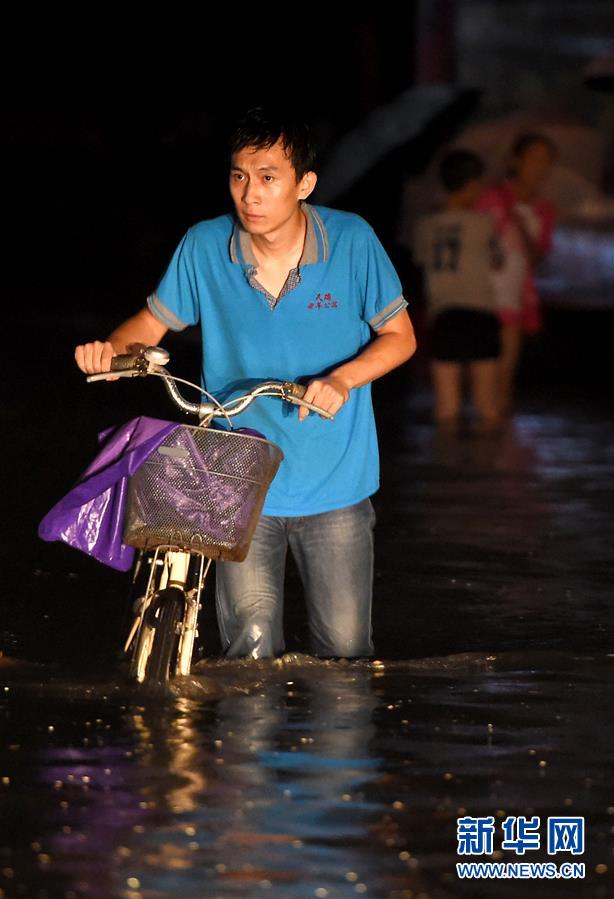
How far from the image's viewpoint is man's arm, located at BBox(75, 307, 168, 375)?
683 centimetres

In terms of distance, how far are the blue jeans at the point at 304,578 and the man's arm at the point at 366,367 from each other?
1.74 feet

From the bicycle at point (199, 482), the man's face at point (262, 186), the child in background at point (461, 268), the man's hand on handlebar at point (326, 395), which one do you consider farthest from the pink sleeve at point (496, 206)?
the man's hand on handlebar at point (326, 395)

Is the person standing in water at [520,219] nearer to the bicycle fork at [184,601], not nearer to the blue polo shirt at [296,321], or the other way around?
the blue polo shirt at [296,321]

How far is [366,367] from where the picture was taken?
22.7 feet

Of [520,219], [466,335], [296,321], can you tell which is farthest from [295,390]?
[520,219]

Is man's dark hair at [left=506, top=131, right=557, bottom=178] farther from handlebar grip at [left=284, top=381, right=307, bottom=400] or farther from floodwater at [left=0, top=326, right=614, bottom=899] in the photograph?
handlebar grip at [left=284, top=381, right=307, bottom=400]

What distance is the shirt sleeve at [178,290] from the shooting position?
724 cm

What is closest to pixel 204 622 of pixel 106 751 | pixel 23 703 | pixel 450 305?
pixel 23 703

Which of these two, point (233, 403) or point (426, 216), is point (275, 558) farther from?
point (426, 216)

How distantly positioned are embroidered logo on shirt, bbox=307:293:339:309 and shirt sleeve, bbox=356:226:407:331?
4.0 inches

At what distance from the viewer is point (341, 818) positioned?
6266 mm

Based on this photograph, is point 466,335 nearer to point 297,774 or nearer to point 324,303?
point 324,303

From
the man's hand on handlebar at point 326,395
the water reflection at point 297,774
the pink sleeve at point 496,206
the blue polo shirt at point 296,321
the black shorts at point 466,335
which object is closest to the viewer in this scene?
the water reflection at point 297,774

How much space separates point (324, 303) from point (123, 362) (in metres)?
0.73
